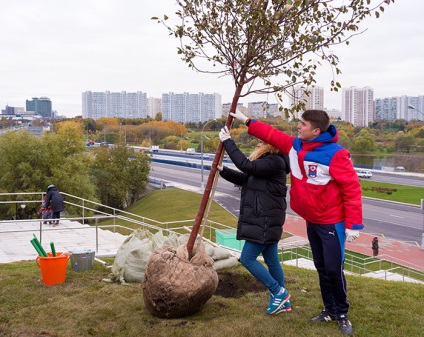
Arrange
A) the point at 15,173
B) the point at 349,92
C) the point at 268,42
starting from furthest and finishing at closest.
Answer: the point at 349,92
the point at 15,173
the point at 268,42

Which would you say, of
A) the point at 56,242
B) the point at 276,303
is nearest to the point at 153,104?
the point at 56,242

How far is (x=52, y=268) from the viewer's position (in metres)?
6.54

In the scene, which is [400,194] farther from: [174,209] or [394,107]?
[394,107]

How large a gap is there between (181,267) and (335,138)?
6.68 feet

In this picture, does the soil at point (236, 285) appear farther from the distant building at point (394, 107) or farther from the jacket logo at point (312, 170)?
the distant building at point (394, 107)

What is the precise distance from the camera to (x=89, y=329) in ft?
15.4

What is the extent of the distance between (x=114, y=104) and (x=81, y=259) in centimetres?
18503

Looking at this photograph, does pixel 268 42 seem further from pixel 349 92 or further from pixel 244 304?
pixel 349 92

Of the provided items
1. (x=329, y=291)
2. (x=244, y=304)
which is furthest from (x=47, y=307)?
(x=329, y=291)

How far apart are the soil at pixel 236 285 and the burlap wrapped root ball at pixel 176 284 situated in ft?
3.62

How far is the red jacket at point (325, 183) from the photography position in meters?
4.24

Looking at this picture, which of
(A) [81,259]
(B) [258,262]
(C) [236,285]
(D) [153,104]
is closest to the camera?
(B) [258,262]

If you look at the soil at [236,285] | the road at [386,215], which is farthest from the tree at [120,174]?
the soil at [236,285]

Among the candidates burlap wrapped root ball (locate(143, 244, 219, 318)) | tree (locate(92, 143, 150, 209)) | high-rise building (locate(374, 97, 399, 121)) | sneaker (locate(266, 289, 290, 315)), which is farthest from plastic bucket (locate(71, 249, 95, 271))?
high-rise building (locate(374, 97, 399, 121))
